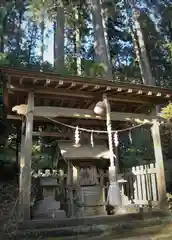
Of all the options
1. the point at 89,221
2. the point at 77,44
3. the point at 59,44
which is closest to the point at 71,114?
the point at 89,221

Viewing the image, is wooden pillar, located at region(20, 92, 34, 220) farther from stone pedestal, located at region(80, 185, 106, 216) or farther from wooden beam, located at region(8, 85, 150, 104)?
stone pedestal, located at region(80, 185, 106, 216)

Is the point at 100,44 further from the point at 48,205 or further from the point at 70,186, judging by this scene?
the point at 48,205

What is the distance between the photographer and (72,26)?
18.8 m

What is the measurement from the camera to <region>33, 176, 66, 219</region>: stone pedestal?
20.6 ft

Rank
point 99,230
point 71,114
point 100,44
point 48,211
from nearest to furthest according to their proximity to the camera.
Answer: point 99,230 → point 48,211 → point 71,114 → point 100,44

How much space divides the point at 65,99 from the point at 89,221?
348cm

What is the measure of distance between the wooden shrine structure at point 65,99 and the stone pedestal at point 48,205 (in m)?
0.87

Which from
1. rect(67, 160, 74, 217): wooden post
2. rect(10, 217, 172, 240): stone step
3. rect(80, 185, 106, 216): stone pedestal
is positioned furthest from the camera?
rect(80, 185, 106, 216): stone pedestal

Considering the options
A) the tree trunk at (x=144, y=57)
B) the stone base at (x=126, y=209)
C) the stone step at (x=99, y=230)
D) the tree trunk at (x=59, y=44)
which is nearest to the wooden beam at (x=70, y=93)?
the stone base at (x=126, y=209)

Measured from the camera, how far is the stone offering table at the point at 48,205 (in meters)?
6.29

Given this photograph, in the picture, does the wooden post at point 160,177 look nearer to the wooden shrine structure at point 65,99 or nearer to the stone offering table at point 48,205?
the wooden shrine structure at point 65,99

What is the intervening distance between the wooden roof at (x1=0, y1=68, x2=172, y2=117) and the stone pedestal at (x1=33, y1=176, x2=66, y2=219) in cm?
228

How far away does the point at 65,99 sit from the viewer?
7.60 meters

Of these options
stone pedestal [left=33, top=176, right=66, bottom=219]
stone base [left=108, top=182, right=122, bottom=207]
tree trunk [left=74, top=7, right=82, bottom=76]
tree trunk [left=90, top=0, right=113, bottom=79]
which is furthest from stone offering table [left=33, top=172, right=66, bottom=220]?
tree trunk [left=74, top=7, right=82, bottom=76]
